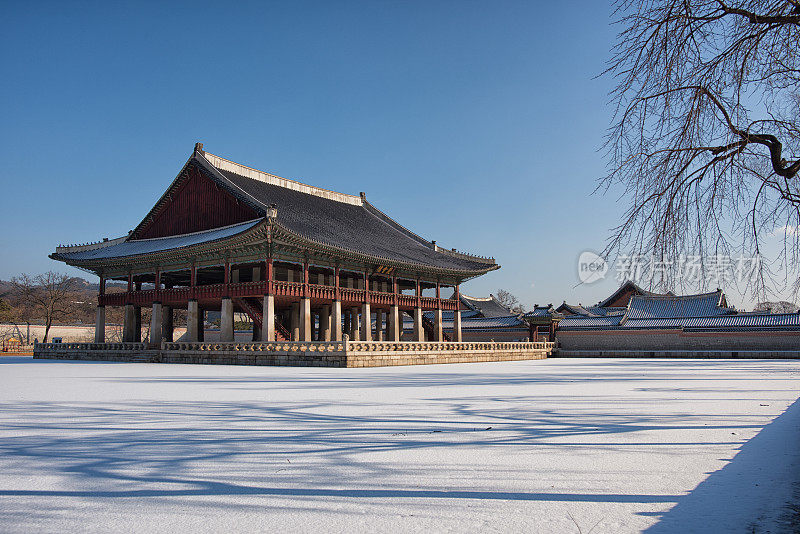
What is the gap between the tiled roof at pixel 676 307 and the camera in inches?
1652

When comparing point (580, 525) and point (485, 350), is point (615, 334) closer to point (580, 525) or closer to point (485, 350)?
point (485, 350)

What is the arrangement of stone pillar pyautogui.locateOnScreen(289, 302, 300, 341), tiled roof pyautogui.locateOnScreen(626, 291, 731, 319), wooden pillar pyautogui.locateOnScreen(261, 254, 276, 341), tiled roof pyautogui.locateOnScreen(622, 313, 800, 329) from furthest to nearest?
tiled roof pyautogui.locateOnScreen(626, 291, 731, 319), tiled roof pyautogui.locateOnScreen(622, 313, 800, 329), stone pillar pyautogui.locateOnScreen(289, 302, 300, 341), wooden pillar pyautogui.locateOnScreen(261, 254, 276, 341)

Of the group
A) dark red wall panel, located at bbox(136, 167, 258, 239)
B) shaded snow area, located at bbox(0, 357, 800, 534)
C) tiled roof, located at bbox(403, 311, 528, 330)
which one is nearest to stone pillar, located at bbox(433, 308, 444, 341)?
tiled roof, located at bbox(403, 311, 528, 330)

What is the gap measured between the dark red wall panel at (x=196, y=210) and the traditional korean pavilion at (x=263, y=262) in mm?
75

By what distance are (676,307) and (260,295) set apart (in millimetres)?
33368

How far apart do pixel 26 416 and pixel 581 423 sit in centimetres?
740

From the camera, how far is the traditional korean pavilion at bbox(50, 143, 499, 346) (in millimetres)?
28625

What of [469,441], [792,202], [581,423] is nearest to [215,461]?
[469,441]

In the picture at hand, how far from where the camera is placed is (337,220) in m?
38.0

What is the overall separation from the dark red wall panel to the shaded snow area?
24.5 m

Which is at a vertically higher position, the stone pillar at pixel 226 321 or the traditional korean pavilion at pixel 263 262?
the traditional korean pavilion at pixel 263 262

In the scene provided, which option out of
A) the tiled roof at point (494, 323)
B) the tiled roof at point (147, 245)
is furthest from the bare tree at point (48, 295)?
the tiled roof at point (494, 323)

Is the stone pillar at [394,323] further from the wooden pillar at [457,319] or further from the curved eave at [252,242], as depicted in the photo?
the wooden pillar at [457,319]

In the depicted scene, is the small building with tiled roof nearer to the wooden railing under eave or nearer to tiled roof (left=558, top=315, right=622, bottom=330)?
tiled roof (left=558, top=315, right=622, bottom=330)
